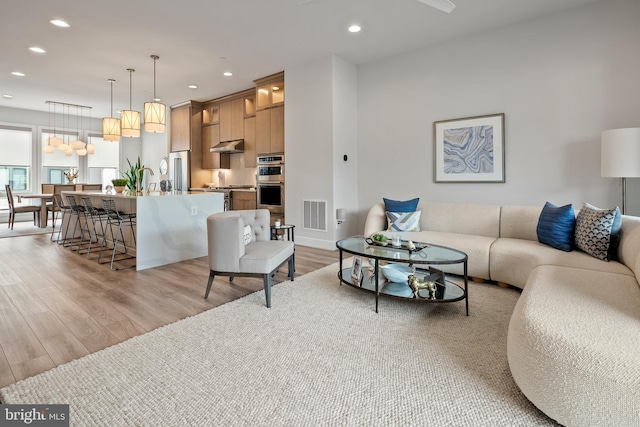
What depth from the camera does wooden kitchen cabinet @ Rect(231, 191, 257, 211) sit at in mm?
6785

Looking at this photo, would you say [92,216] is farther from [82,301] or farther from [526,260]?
[526,260]

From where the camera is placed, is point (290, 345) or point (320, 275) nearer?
point (290, 345)

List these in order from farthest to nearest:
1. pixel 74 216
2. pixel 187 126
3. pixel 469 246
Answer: pixel 187 126 → pixel 74 216 → pixel 469 246

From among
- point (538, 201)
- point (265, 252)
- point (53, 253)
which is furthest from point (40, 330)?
point (538, 201)

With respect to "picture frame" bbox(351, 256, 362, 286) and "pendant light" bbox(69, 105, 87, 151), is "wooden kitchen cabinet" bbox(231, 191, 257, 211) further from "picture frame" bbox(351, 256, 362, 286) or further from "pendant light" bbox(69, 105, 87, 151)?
"picture frame" bbox(351, 256, 362, 286)

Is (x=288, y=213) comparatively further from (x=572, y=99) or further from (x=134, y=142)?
(x=134, y=142)

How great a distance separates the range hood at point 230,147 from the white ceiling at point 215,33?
4.30 ft

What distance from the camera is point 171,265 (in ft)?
14.0

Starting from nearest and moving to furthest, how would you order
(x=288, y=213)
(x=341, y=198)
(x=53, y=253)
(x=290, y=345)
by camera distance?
1. (x=290, y=345)
2. (x=53, y=253)
3. (x=341, y=198)
4. (x=288, y=213)

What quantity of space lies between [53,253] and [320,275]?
4071 millimetres

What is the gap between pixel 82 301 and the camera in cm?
298

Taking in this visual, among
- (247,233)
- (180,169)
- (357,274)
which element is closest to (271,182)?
(247,233)

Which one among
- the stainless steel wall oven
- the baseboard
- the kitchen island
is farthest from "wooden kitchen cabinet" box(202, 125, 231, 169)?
the baseboard

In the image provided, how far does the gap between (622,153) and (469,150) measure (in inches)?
65.4
